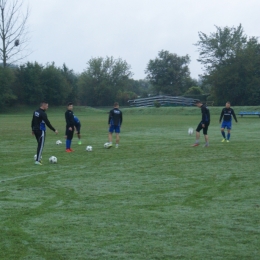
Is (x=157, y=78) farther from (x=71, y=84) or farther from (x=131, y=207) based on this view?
(x=131, y=207)

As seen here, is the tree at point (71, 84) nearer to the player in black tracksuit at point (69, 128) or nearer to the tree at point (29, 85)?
the tree at point (29, 85)

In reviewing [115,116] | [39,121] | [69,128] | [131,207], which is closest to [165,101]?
[115,116]

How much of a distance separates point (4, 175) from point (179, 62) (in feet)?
308

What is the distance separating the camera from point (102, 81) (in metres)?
93.8

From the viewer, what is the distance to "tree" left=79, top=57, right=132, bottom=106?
304ft

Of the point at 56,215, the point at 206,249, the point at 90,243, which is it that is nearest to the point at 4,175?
the point at 56,215

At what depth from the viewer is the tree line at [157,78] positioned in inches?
2931

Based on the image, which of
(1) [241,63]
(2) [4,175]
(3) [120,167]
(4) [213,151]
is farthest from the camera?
(1) [241,63]

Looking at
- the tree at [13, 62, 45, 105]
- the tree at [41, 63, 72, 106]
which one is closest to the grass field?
the tree at [13, 62, 45, 105]

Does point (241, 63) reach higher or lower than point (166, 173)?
higher

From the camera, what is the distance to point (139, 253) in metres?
6.20

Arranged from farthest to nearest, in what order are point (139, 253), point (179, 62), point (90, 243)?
point (179, 62)
point (90, 243)
point (139, 253)

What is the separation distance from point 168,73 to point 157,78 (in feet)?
9.24

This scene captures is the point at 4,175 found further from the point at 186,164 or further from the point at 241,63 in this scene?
the point at 241,63
